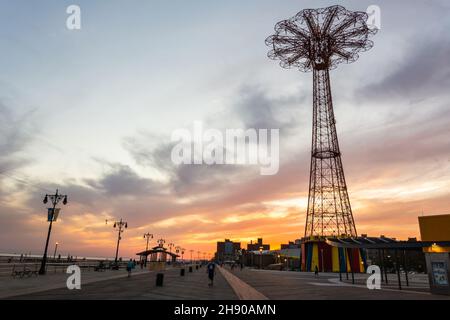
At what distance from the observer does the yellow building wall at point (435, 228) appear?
21.1 meters

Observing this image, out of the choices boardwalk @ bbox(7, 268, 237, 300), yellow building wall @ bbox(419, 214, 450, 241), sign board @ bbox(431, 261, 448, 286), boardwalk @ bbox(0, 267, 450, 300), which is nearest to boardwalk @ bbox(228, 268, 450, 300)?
boardwalk @ bbox(0, 267, 450, 300)

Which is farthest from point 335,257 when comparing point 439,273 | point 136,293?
point 136,293

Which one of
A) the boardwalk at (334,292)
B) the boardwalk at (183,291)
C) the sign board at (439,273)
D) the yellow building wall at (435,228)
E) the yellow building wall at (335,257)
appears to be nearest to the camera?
the boardwalk at (183,291)

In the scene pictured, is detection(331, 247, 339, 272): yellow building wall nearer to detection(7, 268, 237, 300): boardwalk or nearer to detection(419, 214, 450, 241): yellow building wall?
detection(419, 214, 450, 241): yellow building wall

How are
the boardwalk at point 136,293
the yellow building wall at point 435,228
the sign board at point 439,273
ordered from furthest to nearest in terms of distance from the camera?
the yellow building wall at point 435,228, the sign board at point 439,273, the boardwalk at point 136,293

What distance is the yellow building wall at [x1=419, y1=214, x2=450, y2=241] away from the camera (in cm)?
2108

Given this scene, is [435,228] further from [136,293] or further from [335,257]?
[335,257]

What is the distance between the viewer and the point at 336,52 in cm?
4794

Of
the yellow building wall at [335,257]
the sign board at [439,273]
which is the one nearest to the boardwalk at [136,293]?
the sign board at [439,273]

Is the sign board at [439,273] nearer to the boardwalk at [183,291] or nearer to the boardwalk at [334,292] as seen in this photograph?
the boardwalk at [334,292]
